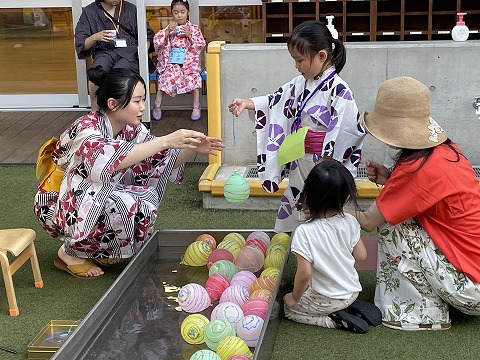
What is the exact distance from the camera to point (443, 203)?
357cm

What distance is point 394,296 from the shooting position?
3.72 meters

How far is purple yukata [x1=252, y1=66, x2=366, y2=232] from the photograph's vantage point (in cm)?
407

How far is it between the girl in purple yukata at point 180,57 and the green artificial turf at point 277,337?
2.62 m

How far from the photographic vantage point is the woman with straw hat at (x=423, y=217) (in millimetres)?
3541

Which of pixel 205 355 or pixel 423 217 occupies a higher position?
pixel 423 217

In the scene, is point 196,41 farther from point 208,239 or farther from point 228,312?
point 228,312

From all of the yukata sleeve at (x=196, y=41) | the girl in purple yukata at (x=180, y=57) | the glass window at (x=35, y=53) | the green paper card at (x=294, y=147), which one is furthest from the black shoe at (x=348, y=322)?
the glass window at (x=35, y=53)

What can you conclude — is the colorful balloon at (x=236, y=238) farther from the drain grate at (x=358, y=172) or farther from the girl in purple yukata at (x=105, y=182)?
the drain grate at (x=358, y=172)

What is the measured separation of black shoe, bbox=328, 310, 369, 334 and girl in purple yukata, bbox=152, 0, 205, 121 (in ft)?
14.7

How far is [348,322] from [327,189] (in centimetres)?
62

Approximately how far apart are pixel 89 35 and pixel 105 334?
13.4 feet

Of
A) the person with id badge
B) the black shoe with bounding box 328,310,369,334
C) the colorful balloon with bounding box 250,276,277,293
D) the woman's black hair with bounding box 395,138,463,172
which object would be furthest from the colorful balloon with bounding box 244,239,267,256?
the person with id badge

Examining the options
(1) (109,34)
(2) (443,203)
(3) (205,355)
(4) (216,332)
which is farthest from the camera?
(1) (109,34)

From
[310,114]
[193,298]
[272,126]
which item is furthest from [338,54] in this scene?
[193,298]
